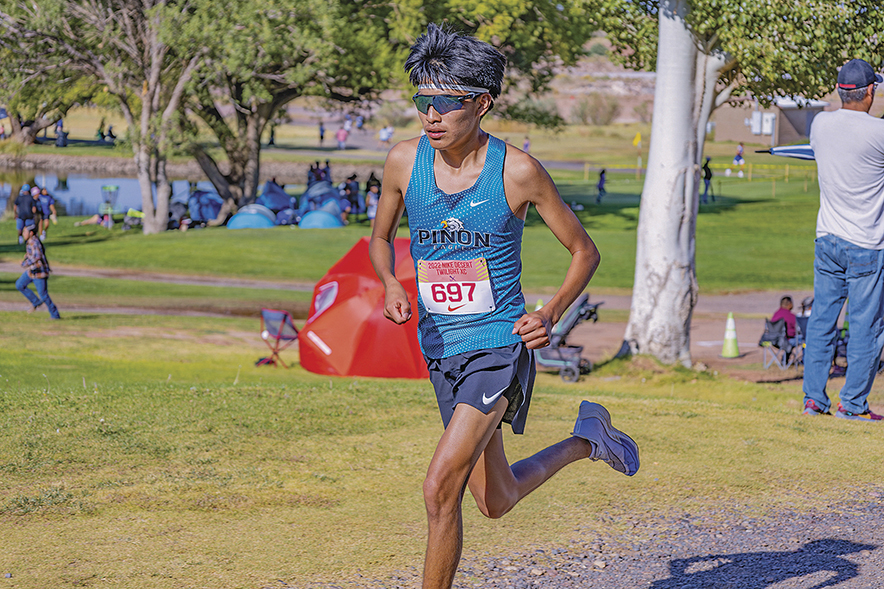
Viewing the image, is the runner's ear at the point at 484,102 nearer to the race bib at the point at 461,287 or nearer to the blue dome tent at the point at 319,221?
the race bib at the point at 461,287

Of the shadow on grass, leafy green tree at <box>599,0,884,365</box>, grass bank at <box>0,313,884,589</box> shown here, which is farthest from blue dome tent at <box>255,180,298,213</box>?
grass bank at <box>0,313,884,589</box>

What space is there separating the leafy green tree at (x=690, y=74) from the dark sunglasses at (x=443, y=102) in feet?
27.3

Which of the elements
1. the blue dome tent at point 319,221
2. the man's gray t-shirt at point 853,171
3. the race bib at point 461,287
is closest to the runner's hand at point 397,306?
the race bib at point 461,287

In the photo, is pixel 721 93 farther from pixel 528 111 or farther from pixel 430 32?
pixel 528 111

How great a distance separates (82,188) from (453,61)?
185ft

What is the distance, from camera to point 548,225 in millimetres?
4121

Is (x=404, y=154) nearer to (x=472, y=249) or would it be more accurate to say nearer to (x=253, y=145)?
(x=472, y=249)

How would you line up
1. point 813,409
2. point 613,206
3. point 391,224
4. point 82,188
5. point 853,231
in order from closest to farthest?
point 391,224
point 853,231
point 813,409
point 613,206
point 82,188

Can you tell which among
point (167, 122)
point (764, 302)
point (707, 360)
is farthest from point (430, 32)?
point (167, 122)

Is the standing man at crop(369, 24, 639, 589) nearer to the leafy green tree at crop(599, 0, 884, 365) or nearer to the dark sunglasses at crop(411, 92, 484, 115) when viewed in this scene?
the dark sunglasses at crop(411, 92, 484, 115)

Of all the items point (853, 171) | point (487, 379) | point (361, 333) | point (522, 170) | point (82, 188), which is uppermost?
point (522, 170)

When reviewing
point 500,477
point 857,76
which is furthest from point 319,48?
point 500,477

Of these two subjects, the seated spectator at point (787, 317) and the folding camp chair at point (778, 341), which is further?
the seated spectator at point (787, 317)

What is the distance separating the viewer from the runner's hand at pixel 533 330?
3.87 m
